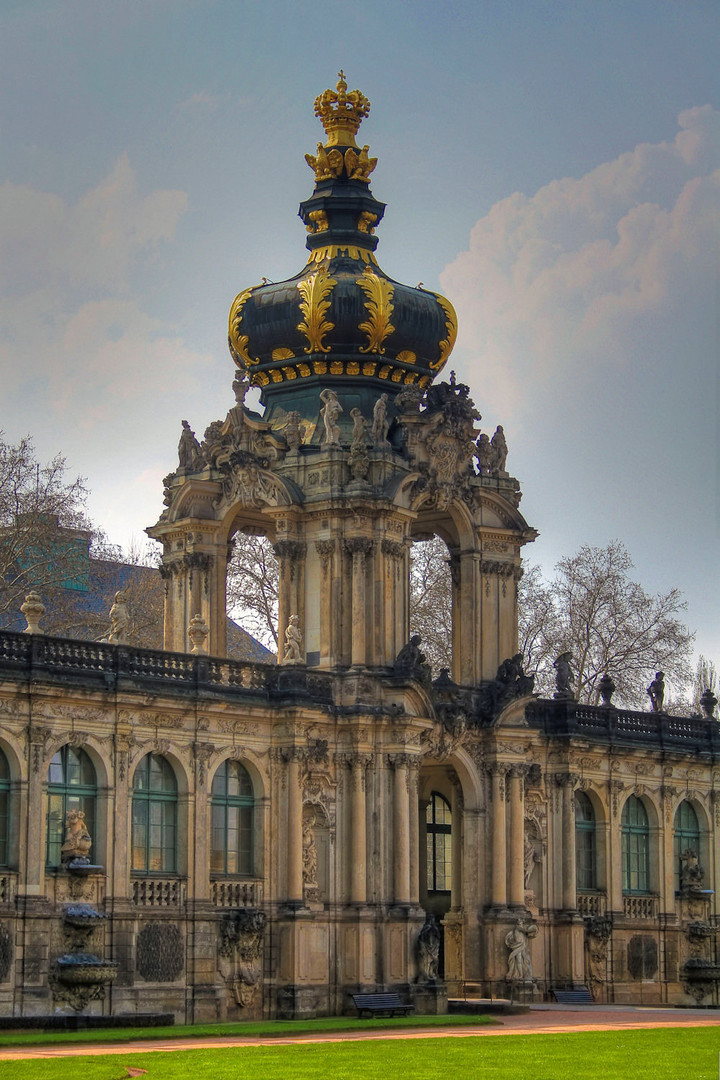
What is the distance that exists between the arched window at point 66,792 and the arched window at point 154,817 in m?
1.15

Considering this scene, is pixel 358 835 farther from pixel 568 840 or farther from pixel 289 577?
pixel 568 840

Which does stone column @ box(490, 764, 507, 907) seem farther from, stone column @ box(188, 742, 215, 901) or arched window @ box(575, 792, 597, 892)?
stone column @ box(188, 742, 215, 901)

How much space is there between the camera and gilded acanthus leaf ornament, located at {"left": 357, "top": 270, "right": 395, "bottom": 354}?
51.2 meters

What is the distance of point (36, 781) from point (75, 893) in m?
2.24

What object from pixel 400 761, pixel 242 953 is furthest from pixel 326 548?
pixel 242 953

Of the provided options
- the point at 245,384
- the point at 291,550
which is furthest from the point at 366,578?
the point at 245,384

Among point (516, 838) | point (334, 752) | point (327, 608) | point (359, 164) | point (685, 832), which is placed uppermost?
point (359, 164)

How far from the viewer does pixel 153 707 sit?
4553 cm

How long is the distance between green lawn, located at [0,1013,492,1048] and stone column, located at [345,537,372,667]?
7.47 meters

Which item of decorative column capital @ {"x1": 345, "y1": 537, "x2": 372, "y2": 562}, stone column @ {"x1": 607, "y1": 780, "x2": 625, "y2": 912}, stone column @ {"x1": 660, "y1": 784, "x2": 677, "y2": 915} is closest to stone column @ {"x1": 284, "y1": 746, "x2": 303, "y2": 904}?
decorative column capital @ {"x1": 345, "y1": 537, "x2": 372, "y2": 562}

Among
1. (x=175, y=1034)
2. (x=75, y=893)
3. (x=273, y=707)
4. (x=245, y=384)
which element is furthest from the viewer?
(x=245, y=384)

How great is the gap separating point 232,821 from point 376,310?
11.7 m

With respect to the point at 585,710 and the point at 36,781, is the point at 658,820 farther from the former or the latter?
the point at 36,781

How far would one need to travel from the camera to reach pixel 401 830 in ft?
160
